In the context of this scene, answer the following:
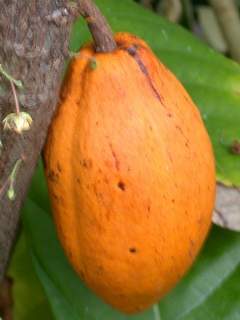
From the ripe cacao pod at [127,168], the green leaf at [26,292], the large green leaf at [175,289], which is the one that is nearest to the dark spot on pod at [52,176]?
the ripe cacao pod at [127,168]

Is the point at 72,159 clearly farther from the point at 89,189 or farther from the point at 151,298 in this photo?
the point at 151,298

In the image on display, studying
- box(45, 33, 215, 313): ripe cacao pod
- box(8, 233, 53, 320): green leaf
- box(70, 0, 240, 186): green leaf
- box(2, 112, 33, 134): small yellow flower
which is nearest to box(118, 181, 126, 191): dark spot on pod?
box(45, 33, 215, 313): ripe cacao pod

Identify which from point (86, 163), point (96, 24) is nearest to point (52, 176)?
point (86, 163)

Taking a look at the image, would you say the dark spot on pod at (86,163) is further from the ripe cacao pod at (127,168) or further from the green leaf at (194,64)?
the green leaf at (194,64)

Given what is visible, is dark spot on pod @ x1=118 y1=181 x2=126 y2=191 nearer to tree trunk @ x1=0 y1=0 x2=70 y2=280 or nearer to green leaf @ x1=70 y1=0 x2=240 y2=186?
tree trunk @ x1=0 y1=0 x2=70 y2=280

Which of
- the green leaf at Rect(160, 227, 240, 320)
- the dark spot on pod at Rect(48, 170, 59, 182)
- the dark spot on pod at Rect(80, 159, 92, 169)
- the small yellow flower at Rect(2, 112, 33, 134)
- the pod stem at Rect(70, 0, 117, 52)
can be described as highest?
the pod stem at Rect(70, 0, 117, 52)

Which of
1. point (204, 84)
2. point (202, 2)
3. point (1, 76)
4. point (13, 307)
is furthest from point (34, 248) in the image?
point (202, 2)
